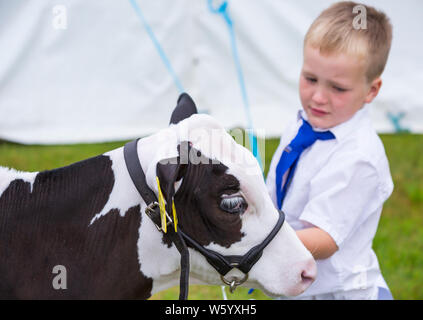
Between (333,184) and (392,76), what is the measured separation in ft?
16.4

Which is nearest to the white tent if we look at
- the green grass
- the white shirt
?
the green grass

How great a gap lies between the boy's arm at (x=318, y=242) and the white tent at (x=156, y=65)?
4.16 m

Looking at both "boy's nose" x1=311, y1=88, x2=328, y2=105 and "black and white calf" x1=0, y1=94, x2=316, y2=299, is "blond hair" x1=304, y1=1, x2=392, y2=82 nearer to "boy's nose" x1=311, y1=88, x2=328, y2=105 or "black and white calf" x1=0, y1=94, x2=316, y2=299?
"boy's nose" x1=311, y1=88, x2=328, y2=105

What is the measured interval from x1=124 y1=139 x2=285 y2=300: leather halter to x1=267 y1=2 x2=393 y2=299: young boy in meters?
0.34

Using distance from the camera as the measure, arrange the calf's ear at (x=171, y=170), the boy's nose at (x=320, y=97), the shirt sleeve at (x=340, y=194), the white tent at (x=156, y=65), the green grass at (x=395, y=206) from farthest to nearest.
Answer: the white tent at (x=156, y=65) → the green grass at (x=395, y=206) → the boy's nose at (x=320, y=97) → the shirt sleeve at (x=340, y=194) → the calf's ear at (x=171, y=170)

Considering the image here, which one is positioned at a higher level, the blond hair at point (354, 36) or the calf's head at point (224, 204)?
the blond hair at point (354, 36)

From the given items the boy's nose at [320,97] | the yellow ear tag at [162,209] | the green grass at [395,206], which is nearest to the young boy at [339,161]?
the boy's nose at [320,97]

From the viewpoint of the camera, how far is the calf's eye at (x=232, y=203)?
1914 mm

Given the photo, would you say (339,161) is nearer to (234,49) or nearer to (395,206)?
Answer: (395,206)

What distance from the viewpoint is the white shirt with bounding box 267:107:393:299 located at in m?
2.33

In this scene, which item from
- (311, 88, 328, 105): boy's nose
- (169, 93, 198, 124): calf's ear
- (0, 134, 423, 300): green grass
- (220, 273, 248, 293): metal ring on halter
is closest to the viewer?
(220, 273, 248, 293): metal ring on halter

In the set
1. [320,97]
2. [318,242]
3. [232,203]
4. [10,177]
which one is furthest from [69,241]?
[320,97]

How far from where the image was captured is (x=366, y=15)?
255 cm

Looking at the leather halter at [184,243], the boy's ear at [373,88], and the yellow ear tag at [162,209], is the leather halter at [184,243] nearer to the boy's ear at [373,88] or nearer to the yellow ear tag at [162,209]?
the yellow ear tag at [162,209]
